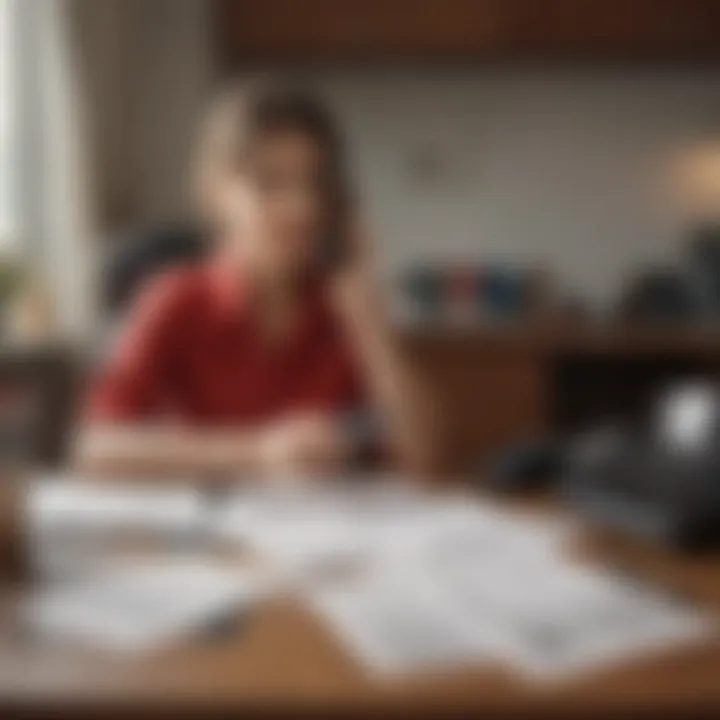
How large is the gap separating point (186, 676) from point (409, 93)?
2.44 meters

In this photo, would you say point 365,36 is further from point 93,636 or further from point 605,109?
point 93,636

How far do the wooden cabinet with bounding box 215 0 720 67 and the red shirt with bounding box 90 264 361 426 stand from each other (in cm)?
135

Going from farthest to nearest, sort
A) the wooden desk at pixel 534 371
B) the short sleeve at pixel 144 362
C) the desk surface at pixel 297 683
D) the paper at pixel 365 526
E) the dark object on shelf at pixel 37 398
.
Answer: the wooden desk at pixel 534 371, the dark object on shelf at pixel 37 398, the short sleeve at pixel 144 362, the paper at pixel 365 526, the desk surface at pixel 297 683

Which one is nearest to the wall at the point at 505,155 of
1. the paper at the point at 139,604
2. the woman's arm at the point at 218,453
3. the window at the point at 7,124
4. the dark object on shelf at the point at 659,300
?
the dark object on shelf at the point at 659,300

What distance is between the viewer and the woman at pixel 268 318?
1534mm

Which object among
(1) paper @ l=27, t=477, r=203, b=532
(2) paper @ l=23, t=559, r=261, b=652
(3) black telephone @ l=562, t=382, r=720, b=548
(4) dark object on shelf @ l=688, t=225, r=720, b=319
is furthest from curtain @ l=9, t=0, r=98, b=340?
(2) paper @ l=23, t=559, r=261, b=652

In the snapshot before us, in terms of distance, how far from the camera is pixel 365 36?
2801mm

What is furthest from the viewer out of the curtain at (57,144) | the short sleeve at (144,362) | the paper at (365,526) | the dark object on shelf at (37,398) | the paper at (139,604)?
the curtain at (57,144)

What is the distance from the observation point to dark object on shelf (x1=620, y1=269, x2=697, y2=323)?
283 cm

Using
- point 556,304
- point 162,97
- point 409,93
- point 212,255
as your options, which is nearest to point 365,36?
point 409,93

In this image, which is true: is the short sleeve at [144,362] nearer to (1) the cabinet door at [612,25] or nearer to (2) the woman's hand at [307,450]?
(2) the woman's hand at [307,450]

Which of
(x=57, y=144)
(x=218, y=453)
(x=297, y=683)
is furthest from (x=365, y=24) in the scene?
(x=297, y=683)

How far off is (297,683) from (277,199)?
934 mm

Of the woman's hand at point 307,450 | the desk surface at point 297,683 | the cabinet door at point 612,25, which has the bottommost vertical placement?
the desk surface at point 297,683
